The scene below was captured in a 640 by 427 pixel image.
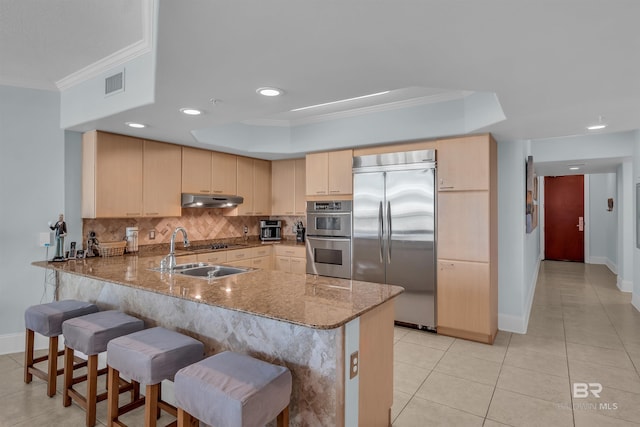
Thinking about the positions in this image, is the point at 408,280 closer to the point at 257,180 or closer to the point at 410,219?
the point at 410,219

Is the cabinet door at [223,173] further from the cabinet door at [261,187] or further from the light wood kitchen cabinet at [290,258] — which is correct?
the light wood kitchen cabinet at [290,258]

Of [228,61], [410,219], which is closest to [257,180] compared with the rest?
[410,219]

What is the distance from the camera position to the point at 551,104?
2.66m

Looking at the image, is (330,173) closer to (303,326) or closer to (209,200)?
(209,200)

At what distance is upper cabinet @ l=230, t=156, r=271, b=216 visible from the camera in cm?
530

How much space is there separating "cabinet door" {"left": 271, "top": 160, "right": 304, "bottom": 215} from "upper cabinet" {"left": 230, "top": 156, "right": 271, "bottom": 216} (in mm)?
84

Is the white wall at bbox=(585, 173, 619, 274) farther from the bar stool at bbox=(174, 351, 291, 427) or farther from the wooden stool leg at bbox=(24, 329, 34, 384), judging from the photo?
the wooden stool leg at bbox=(24, 329, 34, 384)

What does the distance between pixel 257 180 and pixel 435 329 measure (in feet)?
11.1

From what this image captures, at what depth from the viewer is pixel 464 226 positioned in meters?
3.72

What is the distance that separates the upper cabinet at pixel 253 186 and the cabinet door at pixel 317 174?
43.4 inches

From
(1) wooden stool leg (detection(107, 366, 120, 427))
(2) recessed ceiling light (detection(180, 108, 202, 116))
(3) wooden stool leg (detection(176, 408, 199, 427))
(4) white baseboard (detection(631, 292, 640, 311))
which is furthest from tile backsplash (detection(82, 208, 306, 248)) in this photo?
(4) white baseboard (detection(631, 292, 640, 311))

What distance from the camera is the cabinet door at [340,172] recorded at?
14.6ft

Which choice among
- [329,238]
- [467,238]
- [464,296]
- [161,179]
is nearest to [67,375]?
[161,179]

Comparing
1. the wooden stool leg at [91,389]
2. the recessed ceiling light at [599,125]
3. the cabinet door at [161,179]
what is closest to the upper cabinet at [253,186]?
the cabinet door at [161,179]
